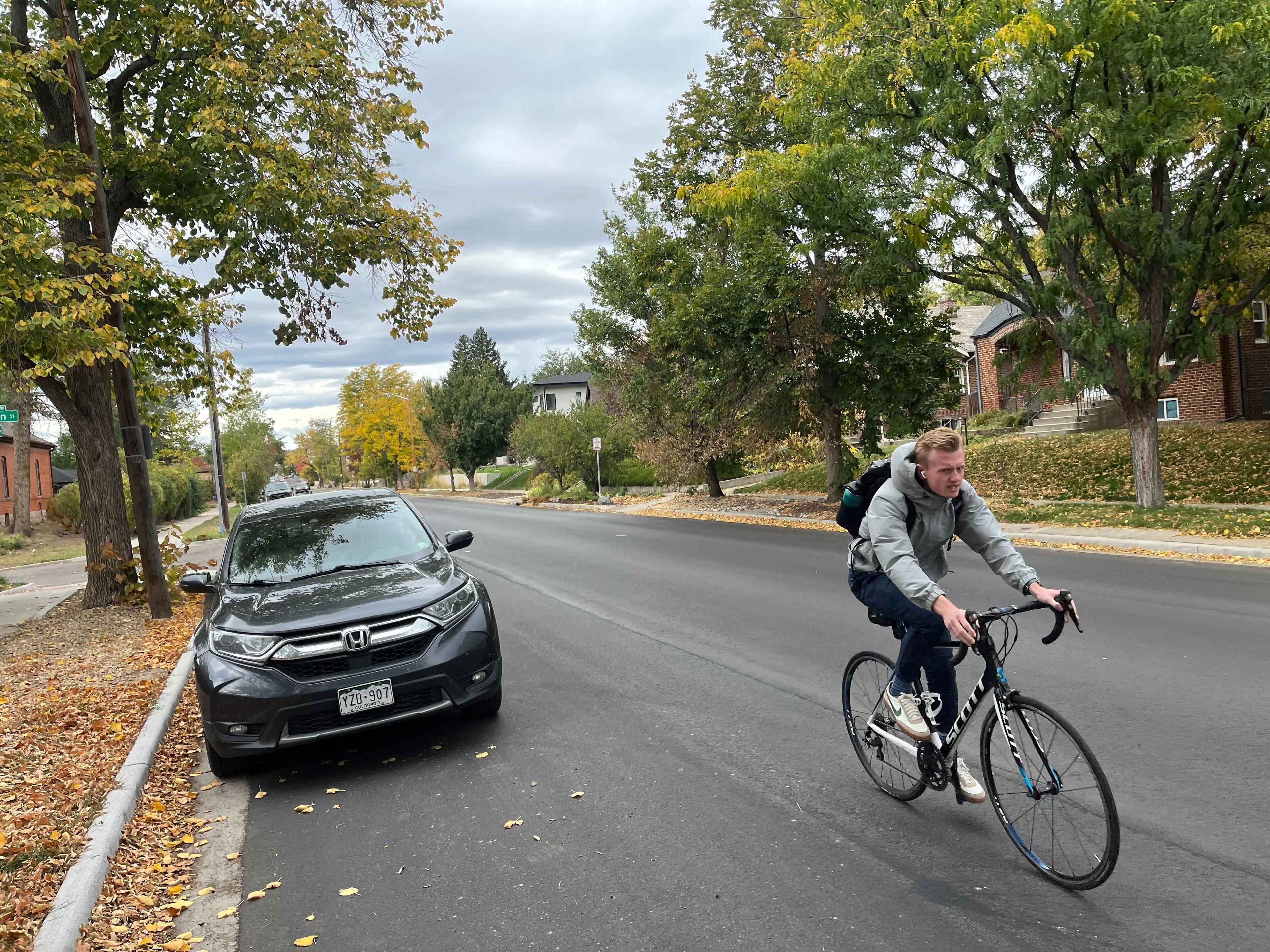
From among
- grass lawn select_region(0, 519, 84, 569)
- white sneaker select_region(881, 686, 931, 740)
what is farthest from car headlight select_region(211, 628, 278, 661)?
grass lawn select_region(0, 519, 84, 569)

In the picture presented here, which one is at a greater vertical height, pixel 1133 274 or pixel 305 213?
pixel 305 213

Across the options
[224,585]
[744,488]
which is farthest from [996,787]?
[744,488]

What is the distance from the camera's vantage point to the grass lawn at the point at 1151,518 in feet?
43.7

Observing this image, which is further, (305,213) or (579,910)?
(305,213)

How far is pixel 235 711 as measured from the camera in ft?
17.1

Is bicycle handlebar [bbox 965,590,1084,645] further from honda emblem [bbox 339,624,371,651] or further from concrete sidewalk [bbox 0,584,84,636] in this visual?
concrete sidewalk [bbox 0,584,84,636]

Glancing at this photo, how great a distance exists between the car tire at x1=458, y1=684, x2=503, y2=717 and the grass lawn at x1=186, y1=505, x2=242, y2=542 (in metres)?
19.9

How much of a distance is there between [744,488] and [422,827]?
99.6ft

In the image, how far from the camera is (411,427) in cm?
6894

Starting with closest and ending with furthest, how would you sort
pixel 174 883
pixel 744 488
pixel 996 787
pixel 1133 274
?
pixel 996 787
pixel 174 883
pixel 1133 274
pixel 744 488

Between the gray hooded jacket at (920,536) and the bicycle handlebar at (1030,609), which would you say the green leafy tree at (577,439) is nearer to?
the gray hooded jacket at (920,536)

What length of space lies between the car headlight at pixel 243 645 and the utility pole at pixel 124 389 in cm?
661

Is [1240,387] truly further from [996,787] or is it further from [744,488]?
[996,787]

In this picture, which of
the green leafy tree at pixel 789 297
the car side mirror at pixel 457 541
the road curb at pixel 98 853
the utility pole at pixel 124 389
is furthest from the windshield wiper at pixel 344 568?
the green leafy tree at pixel 789 297
